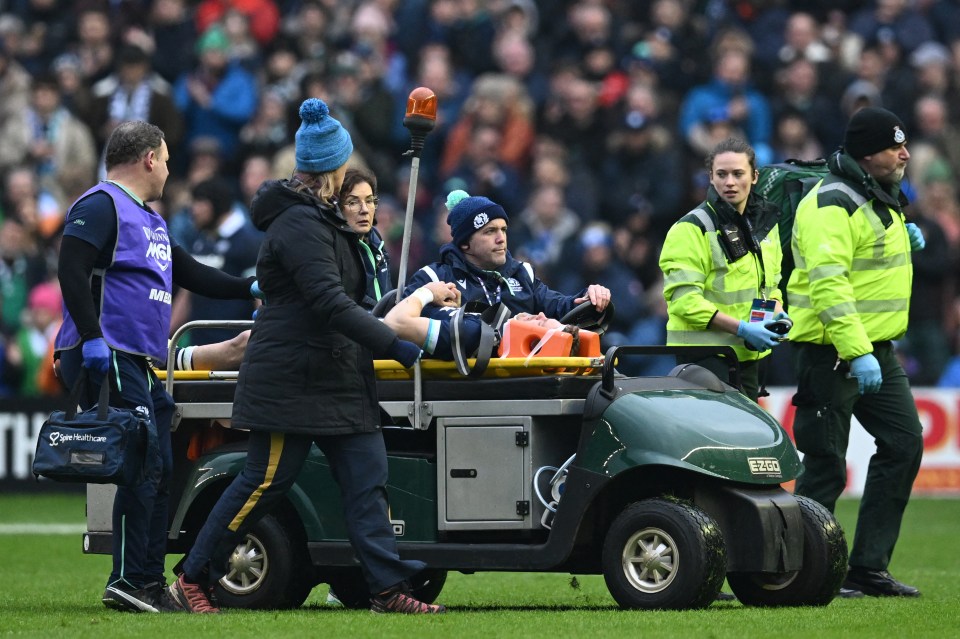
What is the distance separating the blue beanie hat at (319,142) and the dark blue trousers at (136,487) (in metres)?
1.21

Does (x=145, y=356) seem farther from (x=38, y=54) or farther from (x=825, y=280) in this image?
(x=38, y=54)

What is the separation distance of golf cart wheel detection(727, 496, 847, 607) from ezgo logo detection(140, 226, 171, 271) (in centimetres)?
300

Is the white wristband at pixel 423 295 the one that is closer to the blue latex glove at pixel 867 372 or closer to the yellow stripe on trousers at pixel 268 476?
the yellow stripe on trousers at pixel 268 476

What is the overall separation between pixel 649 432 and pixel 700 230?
5.93 feet

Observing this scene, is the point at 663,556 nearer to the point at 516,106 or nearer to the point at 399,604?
the point at 399,604

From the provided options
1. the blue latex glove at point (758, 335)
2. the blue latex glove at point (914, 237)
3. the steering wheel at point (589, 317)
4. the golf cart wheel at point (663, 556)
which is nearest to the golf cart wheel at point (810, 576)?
the golf cart wheel at point (663, 556)

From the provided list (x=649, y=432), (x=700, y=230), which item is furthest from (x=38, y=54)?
(x=649, y=432)

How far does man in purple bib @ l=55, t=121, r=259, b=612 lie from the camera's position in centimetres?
887

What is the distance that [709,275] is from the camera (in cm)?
1012

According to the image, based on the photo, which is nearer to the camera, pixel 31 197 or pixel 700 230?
pixel 700 230

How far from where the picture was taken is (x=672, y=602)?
8500 millimetres

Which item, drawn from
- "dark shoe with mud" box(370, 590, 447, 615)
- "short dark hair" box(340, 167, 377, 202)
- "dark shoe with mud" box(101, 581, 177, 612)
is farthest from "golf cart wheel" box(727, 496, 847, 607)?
"short dark hair" box(340, 167, 377, 202)

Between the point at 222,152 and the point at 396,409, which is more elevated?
the point at 222,152

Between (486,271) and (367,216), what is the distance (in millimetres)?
820
